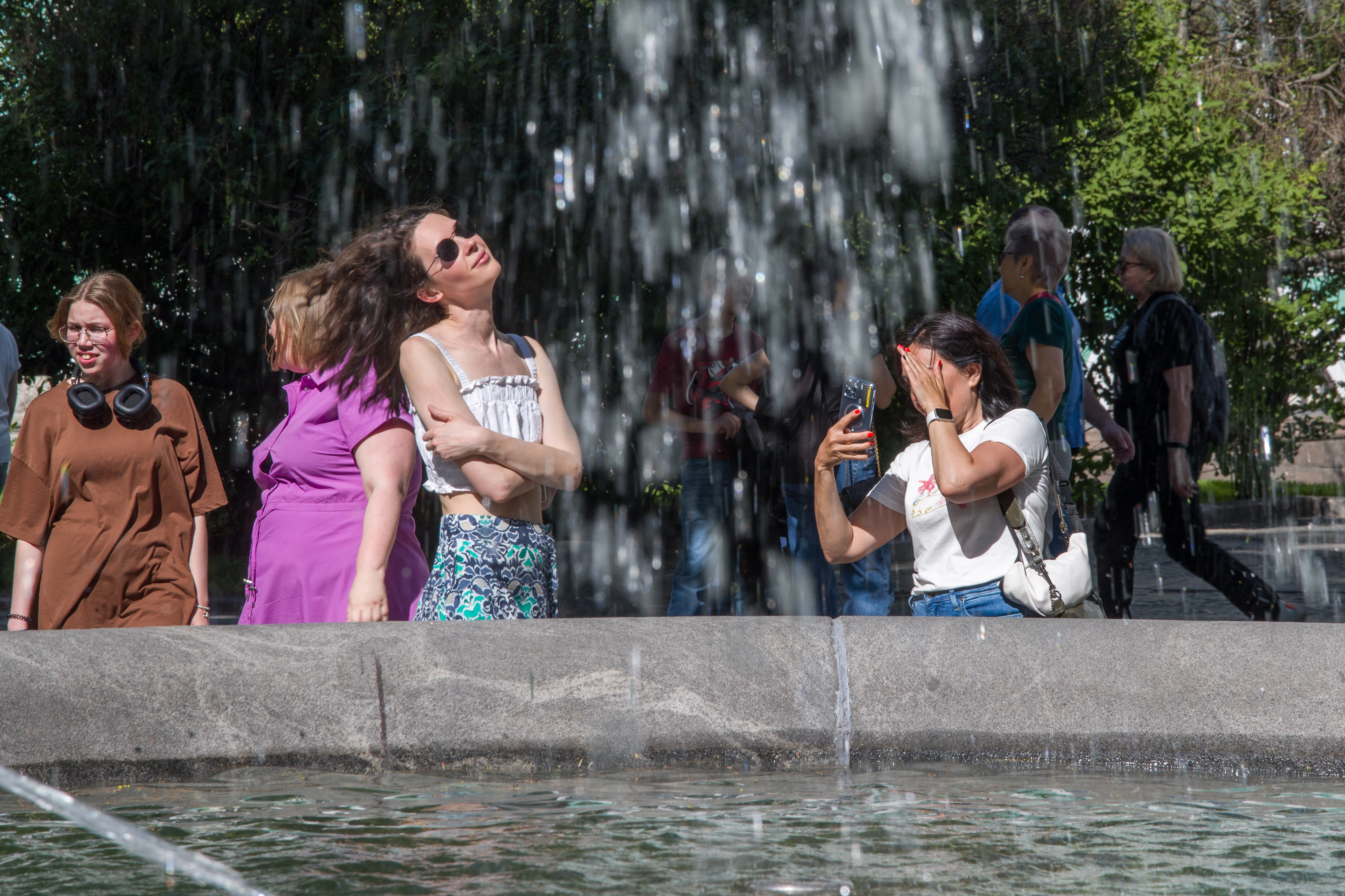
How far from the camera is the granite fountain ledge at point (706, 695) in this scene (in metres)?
3.06

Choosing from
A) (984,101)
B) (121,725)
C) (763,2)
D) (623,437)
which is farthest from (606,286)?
(121,725)

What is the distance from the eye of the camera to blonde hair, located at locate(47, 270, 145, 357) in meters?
3.96

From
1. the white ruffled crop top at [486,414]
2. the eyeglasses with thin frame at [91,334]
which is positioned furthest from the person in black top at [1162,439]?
the eyeglasses with thin frame at [91,334]

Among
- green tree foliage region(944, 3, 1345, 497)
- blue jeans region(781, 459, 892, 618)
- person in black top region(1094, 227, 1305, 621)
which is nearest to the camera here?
blue jeans region(781, 459, 892, 618)

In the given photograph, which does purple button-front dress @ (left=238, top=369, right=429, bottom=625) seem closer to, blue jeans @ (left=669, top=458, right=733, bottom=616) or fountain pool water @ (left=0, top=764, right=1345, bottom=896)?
fountain pool water @ (left=0, top=764, right=1345, bottom=896)

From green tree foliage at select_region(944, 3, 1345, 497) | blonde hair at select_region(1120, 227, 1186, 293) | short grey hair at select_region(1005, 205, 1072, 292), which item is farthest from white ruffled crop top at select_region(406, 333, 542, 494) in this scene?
green tree foliage at select_region(944, 3, 1345, 497)

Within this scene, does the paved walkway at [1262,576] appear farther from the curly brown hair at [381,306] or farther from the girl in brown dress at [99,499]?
the girl in brown dress at [99,499]

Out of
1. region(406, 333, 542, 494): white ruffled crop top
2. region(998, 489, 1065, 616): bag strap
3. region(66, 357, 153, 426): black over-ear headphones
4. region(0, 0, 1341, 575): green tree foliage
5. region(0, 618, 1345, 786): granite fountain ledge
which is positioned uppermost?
region(0, 0, 1341, 575): green tree foliage

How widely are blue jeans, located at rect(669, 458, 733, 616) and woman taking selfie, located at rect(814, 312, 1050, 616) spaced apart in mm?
1988

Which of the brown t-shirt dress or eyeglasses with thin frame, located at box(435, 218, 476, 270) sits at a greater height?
eyeglasses with thin frame, located at box(435, 218, 476, 270)

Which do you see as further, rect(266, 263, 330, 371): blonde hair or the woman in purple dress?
rect(266, 263, 330, 371): blonde hair

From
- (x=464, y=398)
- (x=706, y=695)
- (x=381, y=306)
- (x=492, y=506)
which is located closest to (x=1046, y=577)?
(x=706, y=695)

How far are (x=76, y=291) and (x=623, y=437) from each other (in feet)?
25.5

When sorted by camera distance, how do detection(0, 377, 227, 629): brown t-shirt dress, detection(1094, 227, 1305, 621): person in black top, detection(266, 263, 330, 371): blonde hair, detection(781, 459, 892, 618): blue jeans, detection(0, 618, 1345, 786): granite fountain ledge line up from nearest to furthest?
detection(0, 618, 1345, 786): granite fountain ledge
detection(266, 263, 330, 371): blonde hair
detection(0, 377, 227, 629): brown t-shirt dress
detection(781, 459, 892, 618): blue jeans
detection(1094, 227, 1305, 621): person in black top
